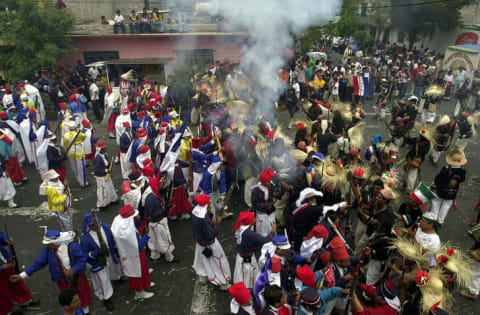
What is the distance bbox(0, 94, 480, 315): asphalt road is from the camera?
17.0 ft

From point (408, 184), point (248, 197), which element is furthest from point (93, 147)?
point (408, 184)

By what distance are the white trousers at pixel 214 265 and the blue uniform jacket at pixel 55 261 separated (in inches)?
64.7

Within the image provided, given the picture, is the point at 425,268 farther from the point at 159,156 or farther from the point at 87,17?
the point at 87,17

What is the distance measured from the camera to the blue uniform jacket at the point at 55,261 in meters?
4.27

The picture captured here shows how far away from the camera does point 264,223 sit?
574cm

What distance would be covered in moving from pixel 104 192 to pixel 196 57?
41.3 feet

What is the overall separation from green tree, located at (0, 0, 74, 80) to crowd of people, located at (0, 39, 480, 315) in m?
4.67

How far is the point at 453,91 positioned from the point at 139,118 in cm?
1461

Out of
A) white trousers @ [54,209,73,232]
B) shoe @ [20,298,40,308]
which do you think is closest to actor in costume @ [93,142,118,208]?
white trousers @ [54,209,73,232]

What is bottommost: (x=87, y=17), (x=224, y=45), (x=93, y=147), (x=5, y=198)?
(x=5, y=198)

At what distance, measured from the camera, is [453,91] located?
52.6ft

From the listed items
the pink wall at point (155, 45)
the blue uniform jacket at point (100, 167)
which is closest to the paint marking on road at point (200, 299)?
the blue uniform jacket at point (100, 167)

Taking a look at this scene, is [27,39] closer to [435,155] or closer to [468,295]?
[435,155]

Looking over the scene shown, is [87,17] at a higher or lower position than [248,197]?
higher
